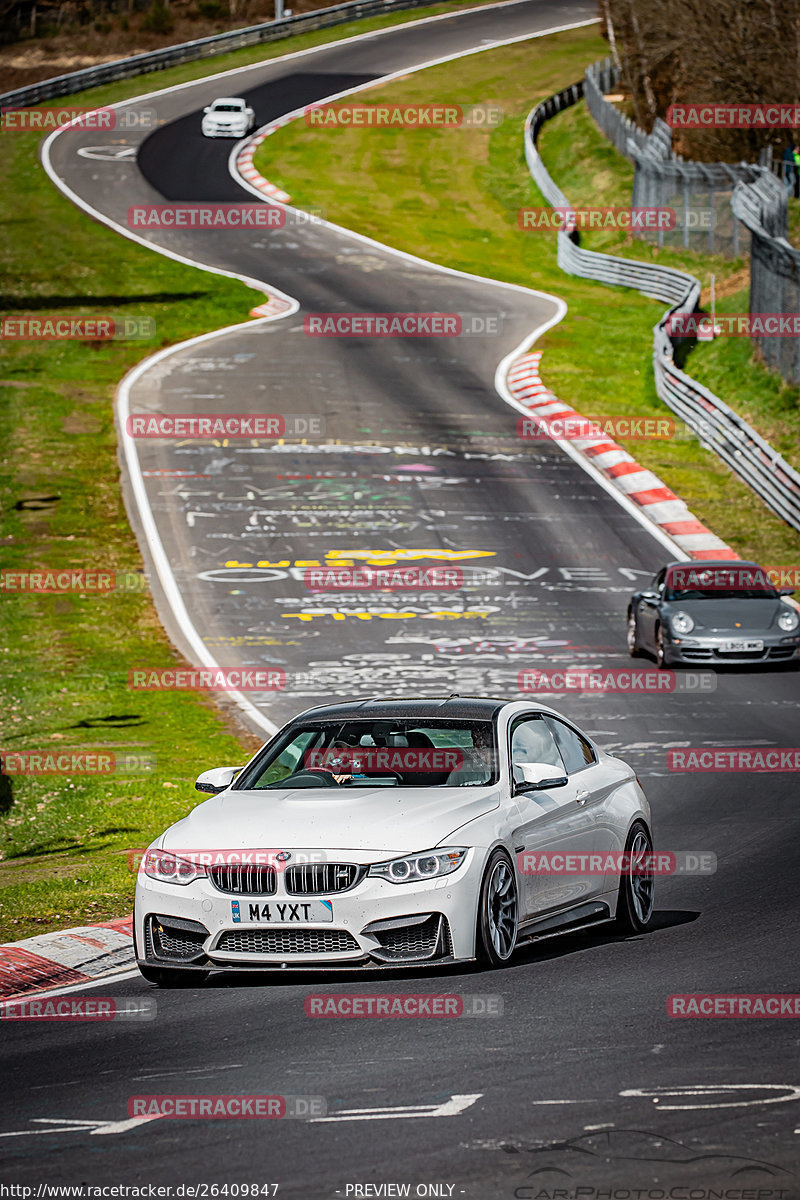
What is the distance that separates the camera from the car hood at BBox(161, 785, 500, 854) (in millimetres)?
8797

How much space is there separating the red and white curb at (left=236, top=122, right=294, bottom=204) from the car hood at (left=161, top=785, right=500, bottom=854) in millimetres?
52951

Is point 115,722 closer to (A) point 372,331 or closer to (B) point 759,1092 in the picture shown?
(B) point 759,1092

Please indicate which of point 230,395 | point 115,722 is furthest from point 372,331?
point 115,722

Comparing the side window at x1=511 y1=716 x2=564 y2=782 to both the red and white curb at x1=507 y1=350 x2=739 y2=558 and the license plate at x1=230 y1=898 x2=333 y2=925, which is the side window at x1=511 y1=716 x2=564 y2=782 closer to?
the license plate at x1=230 y1=898 x2=333 y2=925

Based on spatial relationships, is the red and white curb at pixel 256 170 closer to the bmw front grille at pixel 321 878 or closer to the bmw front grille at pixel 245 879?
the bmw front grille at pixel 245 879

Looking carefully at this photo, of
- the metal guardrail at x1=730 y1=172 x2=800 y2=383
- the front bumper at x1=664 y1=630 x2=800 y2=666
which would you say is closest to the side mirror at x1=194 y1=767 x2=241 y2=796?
the front bumper at x1=664 y1=630 x2=800 y2=666

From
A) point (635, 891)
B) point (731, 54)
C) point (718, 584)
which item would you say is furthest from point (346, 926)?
point (731, 54)

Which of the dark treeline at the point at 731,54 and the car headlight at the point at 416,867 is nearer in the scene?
the car headlight at the point at 416,867

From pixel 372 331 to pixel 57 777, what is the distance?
3003 centimetres

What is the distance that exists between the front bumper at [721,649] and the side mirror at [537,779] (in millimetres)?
12345

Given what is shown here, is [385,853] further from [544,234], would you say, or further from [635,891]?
[544,234]

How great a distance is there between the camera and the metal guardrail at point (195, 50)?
7494cm

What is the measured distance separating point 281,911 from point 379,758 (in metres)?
1.49

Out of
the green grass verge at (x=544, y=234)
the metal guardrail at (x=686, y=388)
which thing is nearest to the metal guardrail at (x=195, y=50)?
the green grass verge at (x=544, y=234)
